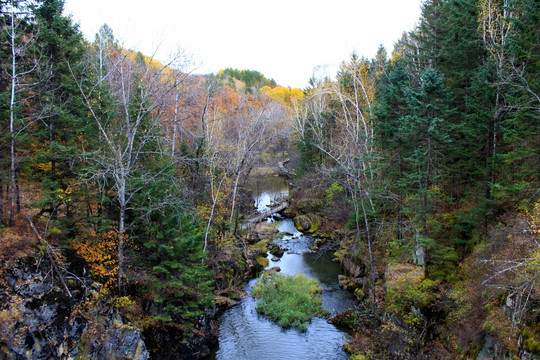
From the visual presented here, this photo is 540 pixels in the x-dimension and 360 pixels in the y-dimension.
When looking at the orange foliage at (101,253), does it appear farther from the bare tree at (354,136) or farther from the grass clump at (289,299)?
the bare tree at (354,136)

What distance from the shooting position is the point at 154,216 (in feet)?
45.3

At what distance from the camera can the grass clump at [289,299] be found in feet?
55.9

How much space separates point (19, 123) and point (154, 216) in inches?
282

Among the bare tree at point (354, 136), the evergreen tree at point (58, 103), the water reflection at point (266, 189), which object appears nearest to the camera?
the evergreen tree at point (58, 103)

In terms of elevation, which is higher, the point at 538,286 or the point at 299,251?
the point at 538,286

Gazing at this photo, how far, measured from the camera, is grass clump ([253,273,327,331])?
671 inches

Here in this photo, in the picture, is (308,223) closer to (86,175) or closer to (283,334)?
(283,334)

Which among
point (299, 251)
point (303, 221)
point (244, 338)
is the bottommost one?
point (244, 338)

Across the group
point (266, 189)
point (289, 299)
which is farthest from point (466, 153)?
point (266, 189)

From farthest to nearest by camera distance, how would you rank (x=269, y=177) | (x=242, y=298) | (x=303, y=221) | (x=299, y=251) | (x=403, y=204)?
(x=269, y=177), (x=303, y=221), (x=299, y=251), (x=242, y=298), (x=403, y=204)

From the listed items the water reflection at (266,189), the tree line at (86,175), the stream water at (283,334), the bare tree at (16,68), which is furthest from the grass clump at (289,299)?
the water reflection at (266,189)

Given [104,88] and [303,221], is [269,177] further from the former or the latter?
[104,88]

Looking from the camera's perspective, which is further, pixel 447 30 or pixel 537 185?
pixel 447 30

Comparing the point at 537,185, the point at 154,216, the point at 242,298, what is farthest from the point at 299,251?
the point at 537,185
